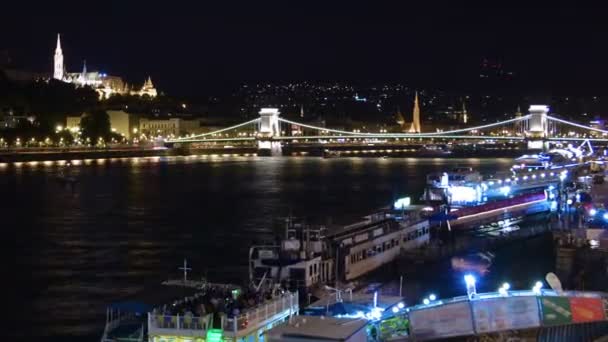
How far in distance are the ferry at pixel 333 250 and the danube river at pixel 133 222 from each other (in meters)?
1.40

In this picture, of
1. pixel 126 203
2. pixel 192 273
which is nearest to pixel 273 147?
pixel 126 203

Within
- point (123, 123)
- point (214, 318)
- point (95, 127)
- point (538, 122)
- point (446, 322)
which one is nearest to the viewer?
point (446, 322)

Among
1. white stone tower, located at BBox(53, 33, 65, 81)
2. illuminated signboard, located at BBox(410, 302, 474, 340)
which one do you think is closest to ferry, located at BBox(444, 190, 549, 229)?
illuminated signboard, located at BBox(410, 302, 474, 340)

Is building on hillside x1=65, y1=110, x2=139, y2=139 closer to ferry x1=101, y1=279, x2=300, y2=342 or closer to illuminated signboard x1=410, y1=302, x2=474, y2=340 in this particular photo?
ferry x1=101, y1=279, x2=300, y2=342

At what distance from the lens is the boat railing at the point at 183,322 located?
4977 mm

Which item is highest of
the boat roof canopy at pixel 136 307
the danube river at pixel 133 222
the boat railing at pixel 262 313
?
the boat railing at pixel 262 313

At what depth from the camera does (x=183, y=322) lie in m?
5.00

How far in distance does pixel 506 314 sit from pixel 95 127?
138 feet

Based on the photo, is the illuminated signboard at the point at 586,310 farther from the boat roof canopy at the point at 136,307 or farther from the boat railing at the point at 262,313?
the boat roof canopy at the point at 136,307

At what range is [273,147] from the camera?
48.3 metres

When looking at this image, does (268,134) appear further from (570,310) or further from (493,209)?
(570,310)

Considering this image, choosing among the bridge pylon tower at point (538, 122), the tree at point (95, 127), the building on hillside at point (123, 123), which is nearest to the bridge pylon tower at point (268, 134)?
the building on hillside at point (123, 123)

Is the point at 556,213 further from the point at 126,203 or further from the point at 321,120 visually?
the point at 321,120

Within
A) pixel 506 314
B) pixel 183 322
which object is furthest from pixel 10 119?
pixel 506 314
